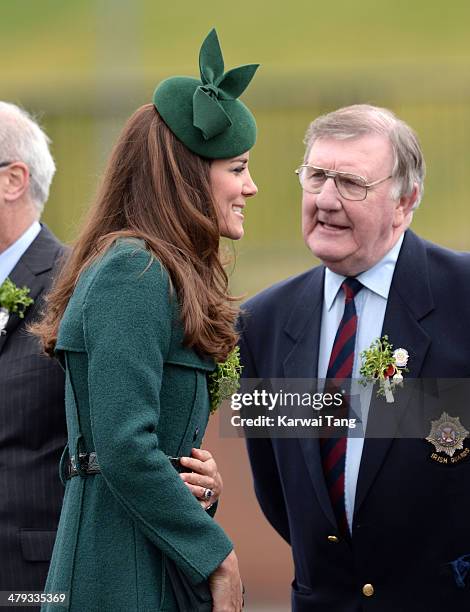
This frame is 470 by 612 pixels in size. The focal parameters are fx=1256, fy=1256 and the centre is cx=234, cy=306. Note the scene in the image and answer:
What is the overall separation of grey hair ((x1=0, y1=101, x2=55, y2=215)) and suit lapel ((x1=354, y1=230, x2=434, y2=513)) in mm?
1380

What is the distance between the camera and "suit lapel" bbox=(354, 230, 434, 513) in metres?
4.27

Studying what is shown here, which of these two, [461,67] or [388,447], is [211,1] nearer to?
[461,67]

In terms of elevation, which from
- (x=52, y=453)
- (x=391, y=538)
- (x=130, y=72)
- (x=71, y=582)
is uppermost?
(x=130, y=72)

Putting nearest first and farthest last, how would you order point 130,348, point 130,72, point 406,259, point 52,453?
Answer: point 130,348 < point 52,453 < point 406,259 < point 130,72

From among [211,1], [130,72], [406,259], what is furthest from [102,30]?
[406,259]

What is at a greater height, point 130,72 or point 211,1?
point 211,1

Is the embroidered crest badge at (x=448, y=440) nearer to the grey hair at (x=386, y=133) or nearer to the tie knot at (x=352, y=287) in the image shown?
the tie knot at (x=352, y=287)

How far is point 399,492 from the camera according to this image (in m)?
4.26

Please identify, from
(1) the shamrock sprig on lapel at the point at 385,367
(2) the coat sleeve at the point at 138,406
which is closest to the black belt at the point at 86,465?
(2) the coat sleeve at the point at 138,406

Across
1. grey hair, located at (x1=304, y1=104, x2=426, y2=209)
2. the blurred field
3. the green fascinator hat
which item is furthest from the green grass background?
the green fascinator hat

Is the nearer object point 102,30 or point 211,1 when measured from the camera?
point 102,30

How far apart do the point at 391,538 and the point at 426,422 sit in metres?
0.42

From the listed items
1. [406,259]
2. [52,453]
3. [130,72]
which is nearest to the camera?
[52,453]

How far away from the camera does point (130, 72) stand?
12.5 m
